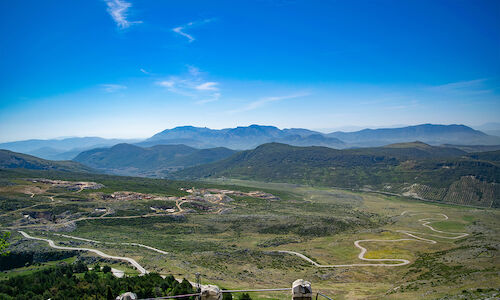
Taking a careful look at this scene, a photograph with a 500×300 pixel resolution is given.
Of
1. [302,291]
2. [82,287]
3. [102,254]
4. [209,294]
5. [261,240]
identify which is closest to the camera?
[302,291]

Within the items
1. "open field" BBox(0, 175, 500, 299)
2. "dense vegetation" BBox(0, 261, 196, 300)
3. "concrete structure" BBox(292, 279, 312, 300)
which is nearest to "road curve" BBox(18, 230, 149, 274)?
"open field" BBox(0, 175, 500, 299)

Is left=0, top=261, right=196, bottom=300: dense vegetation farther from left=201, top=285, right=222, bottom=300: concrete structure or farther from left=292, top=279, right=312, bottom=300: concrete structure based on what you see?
left=292, top=279, right=312, bottom=300: concrete structure

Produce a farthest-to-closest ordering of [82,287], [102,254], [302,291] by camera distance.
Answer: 1. [102,254]
2. [82,287]
3. [302,291]

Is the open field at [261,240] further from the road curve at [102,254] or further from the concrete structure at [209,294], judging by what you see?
the concrete structure at [209,294]

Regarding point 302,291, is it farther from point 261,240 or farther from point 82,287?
point 261,240

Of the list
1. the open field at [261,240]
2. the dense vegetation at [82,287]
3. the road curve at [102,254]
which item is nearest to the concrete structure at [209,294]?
the dense vegetation at [82,287]

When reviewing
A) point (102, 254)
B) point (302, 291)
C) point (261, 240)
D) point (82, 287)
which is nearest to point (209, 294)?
point (302, 291)

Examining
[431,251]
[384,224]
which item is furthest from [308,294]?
[384,224]

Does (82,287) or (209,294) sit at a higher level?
(209,294)
